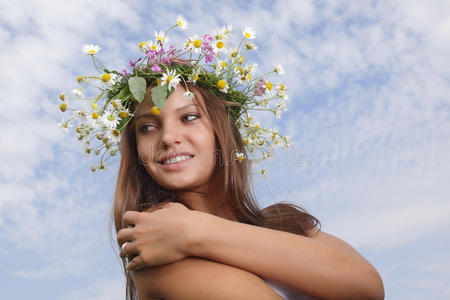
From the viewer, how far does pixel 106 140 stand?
364 cm

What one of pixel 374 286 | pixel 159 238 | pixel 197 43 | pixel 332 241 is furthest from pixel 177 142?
pixel 374 286

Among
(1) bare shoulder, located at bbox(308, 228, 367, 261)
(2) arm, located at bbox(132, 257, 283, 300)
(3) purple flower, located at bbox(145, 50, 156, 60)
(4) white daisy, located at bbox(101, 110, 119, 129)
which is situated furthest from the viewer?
(3) purple flower, located at bbox(145, 50, 156, 60)

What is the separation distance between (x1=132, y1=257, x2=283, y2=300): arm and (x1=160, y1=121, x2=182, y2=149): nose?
0.92 metres

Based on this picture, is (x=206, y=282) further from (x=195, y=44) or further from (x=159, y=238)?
(x=195, y=44)

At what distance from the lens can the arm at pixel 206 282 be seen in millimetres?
2105

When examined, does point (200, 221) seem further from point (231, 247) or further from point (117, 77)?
point (117, 77)

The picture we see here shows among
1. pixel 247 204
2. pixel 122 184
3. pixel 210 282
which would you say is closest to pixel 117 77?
pixel 122 184

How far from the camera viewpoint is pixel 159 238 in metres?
2.20

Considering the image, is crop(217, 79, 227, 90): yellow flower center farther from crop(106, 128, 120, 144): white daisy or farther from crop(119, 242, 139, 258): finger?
crop(119, 242, 139, 258): finger

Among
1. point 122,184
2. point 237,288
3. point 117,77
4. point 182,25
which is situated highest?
point 182,25

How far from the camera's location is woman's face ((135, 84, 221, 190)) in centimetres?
299

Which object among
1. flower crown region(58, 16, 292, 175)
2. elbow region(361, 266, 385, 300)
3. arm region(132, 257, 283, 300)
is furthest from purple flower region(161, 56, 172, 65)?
elbow region(361, 266, 385, 300)

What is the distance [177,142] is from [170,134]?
71 mm

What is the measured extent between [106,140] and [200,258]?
1751 mm
